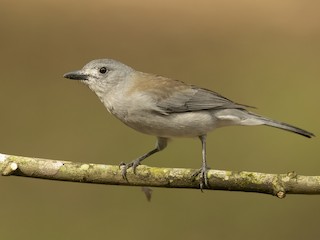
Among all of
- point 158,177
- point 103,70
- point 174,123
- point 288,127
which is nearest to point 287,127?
point 288,127

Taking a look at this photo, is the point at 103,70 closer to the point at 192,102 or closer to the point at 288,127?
the point at 192,102

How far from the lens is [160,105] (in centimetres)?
230

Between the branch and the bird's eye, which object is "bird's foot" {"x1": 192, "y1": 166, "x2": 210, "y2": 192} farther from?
the bird's eye

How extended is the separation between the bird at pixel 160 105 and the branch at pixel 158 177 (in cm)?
18

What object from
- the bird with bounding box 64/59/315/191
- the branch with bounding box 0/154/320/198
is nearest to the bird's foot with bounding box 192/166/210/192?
the branch with bounding box 0/154/320/198

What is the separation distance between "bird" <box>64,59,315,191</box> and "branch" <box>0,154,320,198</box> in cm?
18

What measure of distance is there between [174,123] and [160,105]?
0.28ft

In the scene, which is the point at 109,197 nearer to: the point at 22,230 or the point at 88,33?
the point at 22,230

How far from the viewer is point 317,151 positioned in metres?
3.57

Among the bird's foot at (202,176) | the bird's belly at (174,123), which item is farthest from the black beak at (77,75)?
the bird's foot at (202,176)

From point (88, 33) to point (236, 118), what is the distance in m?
2.45

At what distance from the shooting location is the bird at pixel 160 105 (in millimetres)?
2240

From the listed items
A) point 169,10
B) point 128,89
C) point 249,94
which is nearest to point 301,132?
point 128,89

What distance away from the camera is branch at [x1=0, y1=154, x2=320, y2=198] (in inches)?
71.7
